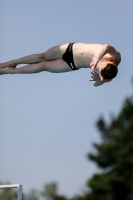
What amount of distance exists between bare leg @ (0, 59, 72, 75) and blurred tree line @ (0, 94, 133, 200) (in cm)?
2627

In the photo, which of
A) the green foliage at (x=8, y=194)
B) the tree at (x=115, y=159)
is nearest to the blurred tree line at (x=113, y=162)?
the tree at (x=115, y=159)

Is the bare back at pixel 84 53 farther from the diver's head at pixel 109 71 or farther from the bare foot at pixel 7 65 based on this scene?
the bare foot at pixel 7 65

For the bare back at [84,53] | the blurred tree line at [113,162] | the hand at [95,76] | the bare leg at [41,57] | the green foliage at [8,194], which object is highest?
the blurred tree line at [113,162]

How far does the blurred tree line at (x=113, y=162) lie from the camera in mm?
38156

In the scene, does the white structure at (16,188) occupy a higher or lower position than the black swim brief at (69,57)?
lower

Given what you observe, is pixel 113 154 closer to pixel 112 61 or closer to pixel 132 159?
pixel 132 159

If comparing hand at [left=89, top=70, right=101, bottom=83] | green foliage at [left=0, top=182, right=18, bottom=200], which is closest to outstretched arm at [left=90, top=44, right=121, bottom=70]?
hand at [left=89, top=70, right=101, bottom=83]

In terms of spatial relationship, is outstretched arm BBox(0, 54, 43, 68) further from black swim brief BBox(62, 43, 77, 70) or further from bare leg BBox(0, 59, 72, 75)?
black swim brief BBox(62, 43, 77, 70)

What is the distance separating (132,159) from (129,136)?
6.37ft

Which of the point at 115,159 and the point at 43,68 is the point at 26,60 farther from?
the point at 115,159

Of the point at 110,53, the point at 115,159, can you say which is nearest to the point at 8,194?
the point at 110,53

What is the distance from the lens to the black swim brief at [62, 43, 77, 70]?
981cm

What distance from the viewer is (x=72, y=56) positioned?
32.1ft

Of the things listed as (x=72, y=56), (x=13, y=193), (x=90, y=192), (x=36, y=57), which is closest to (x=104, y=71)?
(x=72, y=56)
